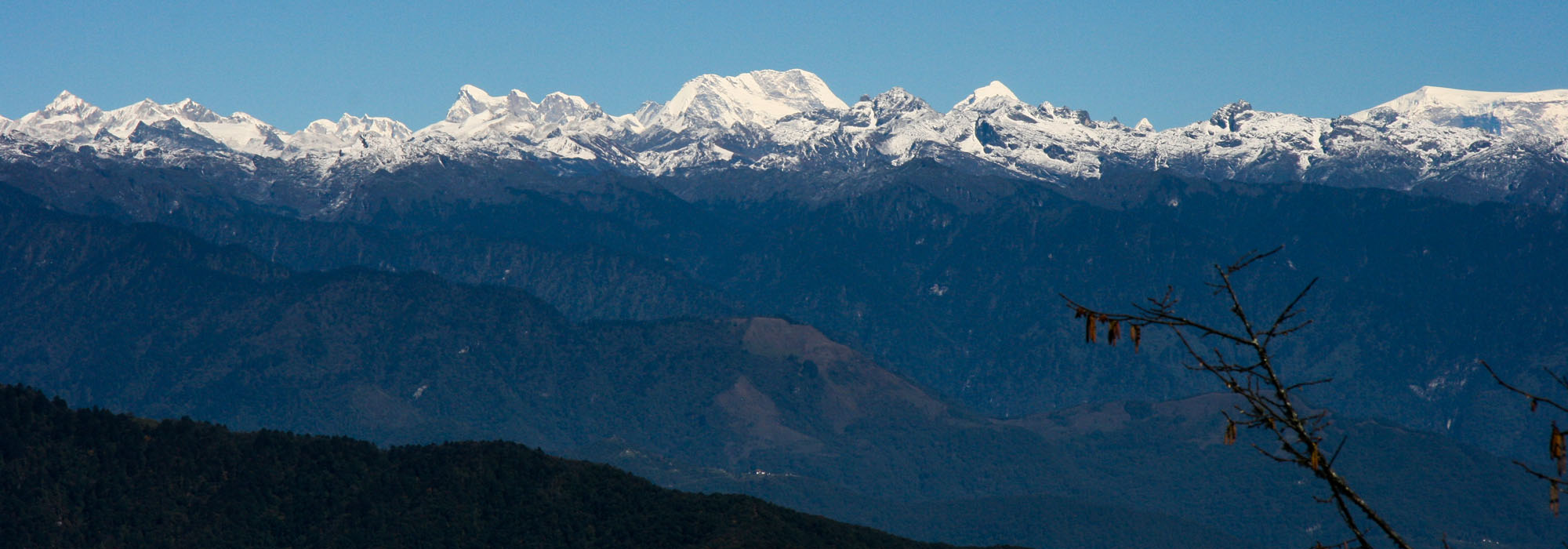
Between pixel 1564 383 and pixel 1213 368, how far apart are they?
6.67 meters

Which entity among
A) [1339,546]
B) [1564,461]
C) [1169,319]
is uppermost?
[1169,319]

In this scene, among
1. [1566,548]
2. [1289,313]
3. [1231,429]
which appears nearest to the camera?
[1566,548]

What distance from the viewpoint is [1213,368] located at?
26531mm

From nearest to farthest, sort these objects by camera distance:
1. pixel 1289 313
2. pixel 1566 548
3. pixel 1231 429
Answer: pixel 1566 548 < pixel 1289 313 < pixel 1231 429

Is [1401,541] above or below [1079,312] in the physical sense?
below

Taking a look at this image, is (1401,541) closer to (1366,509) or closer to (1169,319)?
(1366,509)

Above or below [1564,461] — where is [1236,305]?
above

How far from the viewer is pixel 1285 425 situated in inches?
1088

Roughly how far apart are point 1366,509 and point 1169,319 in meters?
4.23

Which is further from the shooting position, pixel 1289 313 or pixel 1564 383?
pixel 1564 383

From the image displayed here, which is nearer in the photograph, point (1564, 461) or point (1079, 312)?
point (1564, 461)

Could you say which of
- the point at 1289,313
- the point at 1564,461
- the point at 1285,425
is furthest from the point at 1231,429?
the point at 1564,461

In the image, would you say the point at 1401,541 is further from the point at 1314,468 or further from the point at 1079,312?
the point at 1079,312

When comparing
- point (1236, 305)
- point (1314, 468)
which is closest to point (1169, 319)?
point (1236, 305)
